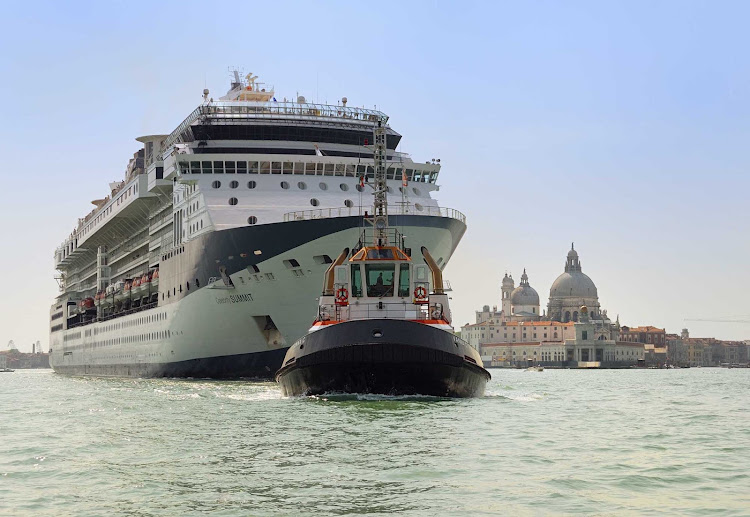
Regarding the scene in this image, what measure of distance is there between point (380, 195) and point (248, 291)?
12.0 meters

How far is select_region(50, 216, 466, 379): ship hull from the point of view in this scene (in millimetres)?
44938

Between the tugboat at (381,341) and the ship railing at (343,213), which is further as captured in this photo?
the ship railing at (343,213)

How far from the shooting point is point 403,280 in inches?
1271

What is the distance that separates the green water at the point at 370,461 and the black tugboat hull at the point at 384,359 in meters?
0.89

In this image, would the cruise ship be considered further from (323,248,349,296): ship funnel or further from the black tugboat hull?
the black tugboat hull

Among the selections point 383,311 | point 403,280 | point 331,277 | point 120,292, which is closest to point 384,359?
point 383,311

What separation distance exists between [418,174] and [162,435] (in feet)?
115

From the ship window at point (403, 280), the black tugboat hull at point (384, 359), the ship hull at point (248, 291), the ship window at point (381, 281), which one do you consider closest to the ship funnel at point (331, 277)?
the ship window at point (381, 281)

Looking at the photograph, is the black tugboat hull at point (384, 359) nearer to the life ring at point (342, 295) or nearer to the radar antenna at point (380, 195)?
the life ring at point (342, 295)

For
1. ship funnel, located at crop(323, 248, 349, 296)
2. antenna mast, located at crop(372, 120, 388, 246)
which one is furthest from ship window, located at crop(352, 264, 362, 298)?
antenna mast, located at crop(372, 120, 388, 246)

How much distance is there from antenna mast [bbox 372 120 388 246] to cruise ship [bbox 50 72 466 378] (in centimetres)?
154

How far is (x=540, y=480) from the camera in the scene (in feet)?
52.4

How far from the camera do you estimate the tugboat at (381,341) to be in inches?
1159

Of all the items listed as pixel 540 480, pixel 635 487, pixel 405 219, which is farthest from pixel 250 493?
pixel 405 219
